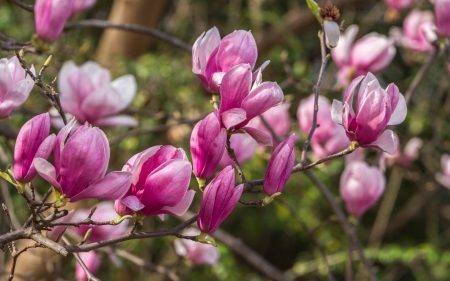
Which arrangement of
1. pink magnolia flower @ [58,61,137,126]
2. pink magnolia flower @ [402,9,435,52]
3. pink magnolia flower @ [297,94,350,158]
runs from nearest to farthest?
1. pink magnolia flower @ [58,61,137,126]
2. pink magnolia flower @ [297,94,350,158]
3. pink magnolia flower @ [402,9,435,52]

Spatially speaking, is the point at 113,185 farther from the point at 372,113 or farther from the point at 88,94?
the point at 88,94

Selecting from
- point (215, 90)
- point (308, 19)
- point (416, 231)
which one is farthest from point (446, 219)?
point (215, 90)

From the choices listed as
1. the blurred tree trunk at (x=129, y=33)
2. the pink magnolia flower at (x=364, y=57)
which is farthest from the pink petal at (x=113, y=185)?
the blurred tree trunk at (x=129, y=33)

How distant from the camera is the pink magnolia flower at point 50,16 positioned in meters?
0.73

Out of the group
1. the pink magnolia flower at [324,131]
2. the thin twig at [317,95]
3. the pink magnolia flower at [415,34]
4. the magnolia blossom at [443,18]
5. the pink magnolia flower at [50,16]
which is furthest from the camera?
the pink magnolia flower at [415,34]

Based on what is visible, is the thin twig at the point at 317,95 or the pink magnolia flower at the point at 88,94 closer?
the thin twig at the point at 317,95

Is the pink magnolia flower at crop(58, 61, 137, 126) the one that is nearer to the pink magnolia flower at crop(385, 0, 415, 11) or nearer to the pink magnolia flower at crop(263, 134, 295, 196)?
the pink magnolia flower at crop(263, 134, 295, 196)

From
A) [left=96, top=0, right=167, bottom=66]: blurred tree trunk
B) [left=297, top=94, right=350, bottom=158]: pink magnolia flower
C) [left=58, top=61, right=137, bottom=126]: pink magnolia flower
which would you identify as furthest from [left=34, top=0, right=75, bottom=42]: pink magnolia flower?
[left=96, top=0, right=167, bottom=66]: blurred tree trunk

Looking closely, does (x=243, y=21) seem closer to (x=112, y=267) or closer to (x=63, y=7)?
(x=112, y=267)

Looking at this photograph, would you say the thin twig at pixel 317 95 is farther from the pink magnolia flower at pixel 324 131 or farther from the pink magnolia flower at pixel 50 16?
the pink magnolia flower at pixel 324 131

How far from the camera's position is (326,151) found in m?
1.22

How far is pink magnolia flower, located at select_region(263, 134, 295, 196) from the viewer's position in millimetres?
536

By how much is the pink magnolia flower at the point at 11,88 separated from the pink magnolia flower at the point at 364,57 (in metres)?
0.78

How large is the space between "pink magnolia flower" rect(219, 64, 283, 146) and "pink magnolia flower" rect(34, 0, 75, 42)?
304mm
